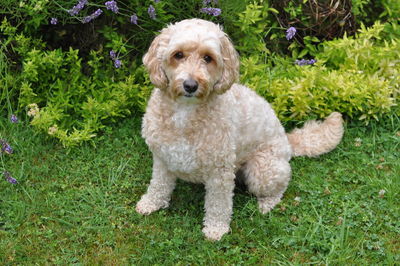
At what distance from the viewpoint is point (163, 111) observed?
3.38 meters

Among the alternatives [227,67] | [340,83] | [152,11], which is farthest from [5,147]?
[340,83]

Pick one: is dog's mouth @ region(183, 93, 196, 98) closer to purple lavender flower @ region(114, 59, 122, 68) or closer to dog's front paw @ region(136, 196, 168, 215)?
dog's front paw @ region(136, 196, 168, 215)

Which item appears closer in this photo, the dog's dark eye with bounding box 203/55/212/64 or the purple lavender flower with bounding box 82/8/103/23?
the dog's dark eye with bounding box 203/55/212/64

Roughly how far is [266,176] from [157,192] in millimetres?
887

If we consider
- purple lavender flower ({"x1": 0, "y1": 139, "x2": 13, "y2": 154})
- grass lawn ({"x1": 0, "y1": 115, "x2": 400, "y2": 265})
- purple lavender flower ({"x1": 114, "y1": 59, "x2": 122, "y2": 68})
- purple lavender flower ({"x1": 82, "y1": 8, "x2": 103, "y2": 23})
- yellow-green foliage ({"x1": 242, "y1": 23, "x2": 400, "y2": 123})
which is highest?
purple lavender flower ({"x1": 82, "y1": 8, "x2": 103, "y2": 23})

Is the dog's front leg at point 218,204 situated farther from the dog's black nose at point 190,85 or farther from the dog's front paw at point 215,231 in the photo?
the dog's black nose at point 190,85

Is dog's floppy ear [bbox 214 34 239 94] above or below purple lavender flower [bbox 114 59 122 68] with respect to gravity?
above

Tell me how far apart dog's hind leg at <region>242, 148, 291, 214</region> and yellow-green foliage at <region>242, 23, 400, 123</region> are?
0.94 m

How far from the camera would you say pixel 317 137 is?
4.43m

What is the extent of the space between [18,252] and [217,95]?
184 cm

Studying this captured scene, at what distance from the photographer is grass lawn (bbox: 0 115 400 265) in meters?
3.55

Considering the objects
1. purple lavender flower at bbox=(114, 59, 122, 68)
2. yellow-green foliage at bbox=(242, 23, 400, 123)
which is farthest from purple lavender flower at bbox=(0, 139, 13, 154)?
yellow-green foliage at bbox=(242, 23, 400, 123)

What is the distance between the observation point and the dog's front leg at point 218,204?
355 centimetres

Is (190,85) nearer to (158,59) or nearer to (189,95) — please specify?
(189,95)
